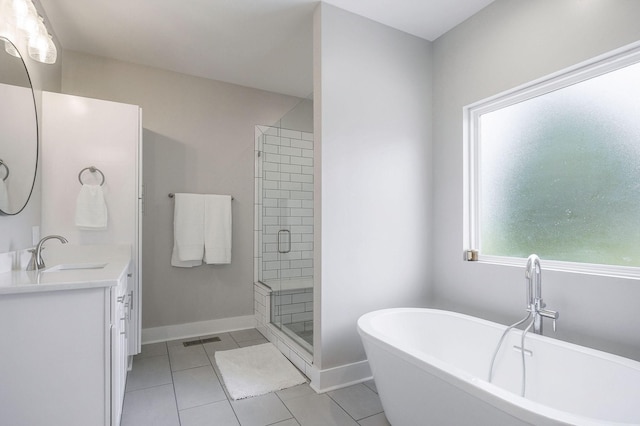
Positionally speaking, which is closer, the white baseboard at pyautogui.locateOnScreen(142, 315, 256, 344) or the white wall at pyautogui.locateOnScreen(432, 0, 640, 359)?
the white wall at pyautogui.locateOnScreen(432, 0, 640, 359)

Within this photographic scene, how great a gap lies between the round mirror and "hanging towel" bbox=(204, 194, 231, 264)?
148cm

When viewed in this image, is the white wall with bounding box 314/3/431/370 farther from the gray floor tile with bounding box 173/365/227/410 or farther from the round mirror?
the round mirror

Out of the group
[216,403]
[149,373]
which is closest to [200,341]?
[149,373]

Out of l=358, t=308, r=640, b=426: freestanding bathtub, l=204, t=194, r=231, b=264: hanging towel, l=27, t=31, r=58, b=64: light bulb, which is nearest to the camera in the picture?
l=358, t=308, r=640, b=426: freestanding bathtub

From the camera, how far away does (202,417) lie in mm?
1922

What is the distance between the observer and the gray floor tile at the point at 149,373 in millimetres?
2318

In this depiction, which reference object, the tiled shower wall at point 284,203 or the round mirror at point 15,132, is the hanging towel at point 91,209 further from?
the tiled shower wall at point 284,203

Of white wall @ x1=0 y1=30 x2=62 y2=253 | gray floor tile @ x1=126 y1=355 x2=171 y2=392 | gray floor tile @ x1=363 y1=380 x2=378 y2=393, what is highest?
white wall @ x1=0 y1=30 x2=62 y2=253

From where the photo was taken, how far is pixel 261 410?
1999 millimetres

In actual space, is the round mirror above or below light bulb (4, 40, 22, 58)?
below

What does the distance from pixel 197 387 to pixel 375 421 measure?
127 centimetres

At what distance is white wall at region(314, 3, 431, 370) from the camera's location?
230cm

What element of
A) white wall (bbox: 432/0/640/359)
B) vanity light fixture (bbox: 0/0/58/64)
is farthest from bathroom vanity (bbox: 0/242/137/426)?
white wall (bbox: 432/0/640/359)

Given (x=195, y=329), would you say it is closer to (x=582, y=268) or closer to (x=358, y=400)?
(x=358, y=400)
